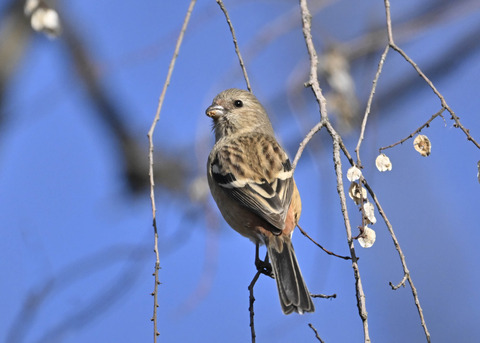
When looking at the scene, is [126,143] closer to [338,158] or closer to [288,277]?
[288,277]

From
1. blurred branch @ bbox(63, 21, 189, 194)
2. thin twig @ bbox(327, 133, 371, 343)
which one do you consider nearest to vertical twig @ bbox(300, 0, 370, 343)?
thin twig @ bbox(327, 133, 371, 343)

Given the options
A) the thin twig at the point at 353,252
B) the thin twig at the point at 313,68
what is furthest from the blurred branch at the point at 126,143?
the thin twig at the point at 353,252

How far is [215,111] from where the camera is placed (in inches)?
202

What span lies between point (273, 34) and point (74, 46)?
9.21 ft

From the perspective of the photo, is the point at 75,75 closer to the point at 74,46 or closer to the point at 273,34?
the point at 74,46

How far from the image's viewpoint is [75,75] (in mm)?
7059

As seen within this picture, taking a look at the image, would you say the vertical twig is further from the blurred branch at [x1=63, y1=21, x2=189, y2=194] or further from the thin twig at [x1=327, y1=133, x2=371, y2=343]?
the blurred branch at [x1=63, y1=21, x2=189, y2=194]

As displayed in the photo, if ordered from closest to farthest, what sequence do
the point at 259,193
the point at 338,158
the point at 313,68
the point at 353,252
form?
1. the point at 353,252
2. the point at 338,158
3. the point at 313,68
4. the point at 259,193

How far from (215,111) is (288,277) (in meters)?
1.77

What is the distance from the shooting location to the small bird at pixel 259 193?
3.77m

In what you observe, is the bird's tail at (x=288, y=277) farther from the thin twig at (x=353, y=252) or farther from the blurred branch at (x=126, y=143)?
the blurred branch at (x=126, y=143)

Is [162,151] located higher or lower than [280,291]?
higher

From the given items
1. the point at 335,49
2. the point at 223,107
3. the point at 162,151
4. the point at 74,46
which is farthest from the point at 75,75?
the point at 335,49

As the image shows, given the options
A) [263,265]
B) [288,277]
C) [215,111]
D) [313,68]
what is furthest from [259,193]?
[215,111]
